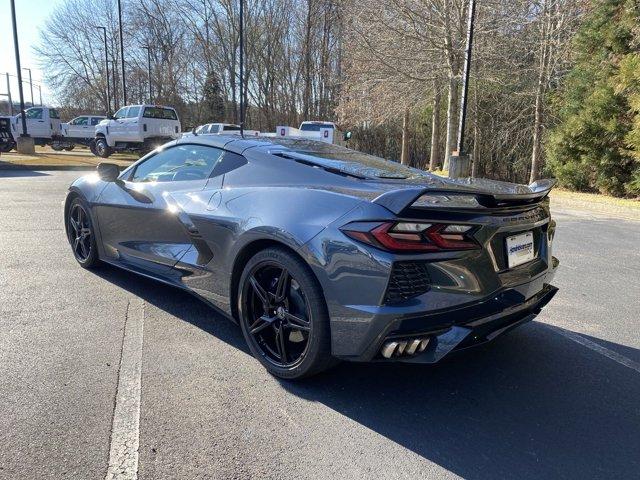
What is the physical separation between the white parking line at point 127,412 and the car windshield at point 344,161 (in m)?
1.68

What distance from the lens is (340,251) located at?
8.41 feet

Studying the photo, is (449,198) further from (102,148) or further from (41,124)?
(41,124)

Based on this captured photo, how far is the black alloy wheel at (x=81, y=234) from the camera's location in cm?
489

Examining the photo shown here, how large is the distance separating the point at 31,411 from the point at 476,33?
19195 millimetres

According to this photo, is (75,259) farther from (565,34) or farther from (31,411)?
(565,34)

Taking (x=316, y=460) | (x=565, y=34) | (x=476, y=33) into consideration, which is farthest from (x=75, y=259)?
(x=565, y=34)

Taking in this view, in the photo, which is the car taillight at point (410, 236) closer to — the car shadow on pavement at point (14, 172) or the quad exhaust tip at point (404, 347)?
the quad exhaust tip at point (404, 347)

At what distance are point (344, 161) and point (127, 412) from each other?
207 centimetres

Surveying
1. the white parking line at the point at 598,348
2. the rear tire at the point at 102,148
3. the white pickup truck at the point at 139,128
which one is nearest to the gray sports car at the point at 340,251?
the white parking line at the point at 598,348

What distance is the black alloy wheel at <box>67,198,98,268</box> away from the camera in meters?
4.89

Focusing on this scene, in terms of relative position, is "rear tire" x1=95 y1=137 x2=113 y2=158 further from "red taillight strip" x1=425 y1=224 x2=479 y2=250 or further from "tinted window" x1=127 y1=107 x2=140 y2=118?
"red taillight strip" x1=425 y1=224 x2=479 y2=250

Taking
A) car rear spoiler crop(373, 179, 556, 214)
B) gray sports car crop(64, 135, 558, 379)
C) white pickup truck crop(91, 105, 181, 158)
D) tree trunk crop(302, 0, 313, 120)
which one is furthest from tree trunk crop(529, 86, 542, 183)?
tree trunk crop(302, 0, 313, 120)

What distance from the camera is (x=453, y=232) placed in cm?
252

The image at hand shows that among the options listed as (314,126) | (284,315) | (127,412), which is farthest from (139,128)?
(127,412)
